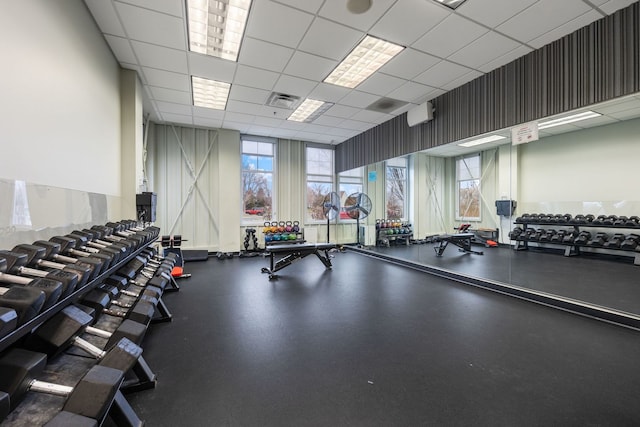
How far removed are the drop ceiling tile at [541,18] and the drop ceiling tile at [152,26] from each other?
12.7ft

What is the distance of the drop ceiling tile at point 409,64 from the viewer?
3.67m

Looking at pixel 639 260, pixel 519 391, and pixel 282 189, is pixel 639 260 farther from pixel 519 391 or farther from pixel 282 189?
pixel 282 189

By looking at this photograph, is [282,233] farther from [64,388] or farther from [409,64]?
[64,388]

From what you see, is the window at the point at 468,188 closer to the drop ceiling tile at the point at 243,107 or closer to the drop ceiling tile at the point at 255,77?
the drop ceiling tile at the point at 255,77

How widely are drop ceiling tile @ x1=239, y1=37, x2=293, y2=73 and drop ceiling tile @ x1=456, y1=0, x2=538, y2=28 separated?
2.16 meters

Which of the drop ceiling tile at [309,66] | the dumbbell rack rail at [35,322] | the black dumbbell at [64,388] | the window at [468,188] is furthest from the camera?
the window at [468,188]

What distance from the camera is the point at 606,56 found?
287cm

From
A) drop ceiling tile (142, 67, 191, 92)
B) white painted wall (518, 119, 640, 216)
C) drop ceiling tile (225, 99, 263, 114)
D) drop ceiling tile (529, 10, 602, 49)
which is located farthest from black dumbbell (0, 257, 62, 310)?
white painted wall (518, 119, 640, 216)

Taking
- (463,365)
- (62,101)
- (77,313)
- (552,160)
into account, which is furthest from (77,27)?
(552,160)

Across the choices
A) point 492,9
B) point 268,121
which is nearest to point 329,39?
point 492,9

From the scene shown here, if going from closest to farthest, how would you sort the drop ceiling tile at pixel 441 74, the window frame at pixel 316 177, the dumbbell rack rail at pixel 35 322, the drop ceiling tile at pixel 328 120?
the dumbbell rack rail at pixel 35 322 → the drop ceiling tile at pixel 441 74 → the drop ceiling tile at pixel 328 120 → the window frame at pixel 316 177

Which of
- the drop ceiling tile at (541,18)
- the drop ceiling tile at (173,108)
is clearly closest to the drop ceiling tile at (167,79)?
the drop ceiling tile at (173,108)

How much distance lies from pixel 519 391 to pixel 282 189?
6.90 metres

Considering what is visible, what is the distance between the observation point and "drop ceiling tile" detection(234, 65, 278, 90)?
4105 millimetres
